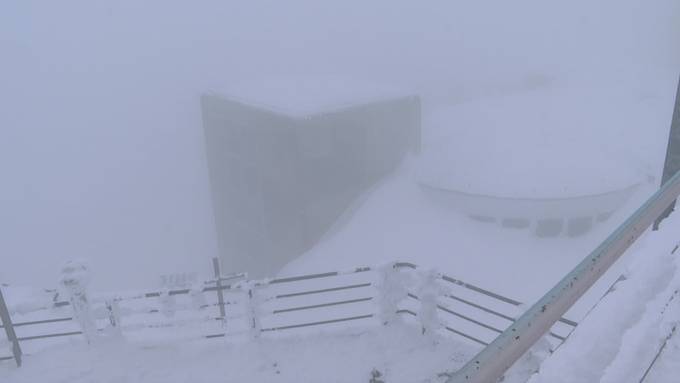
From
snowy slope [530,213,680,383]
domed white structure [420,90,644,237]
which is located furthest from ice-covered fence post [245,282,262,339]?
domed white structure [420,90,644,237]

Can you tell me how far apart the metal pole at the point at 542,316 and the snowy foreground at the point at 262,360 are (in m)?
4.80

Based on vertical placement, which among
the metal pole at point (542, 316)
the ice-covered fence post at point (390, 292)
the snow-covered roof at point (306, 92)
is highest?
the snow-covered roof at point (306, 92)

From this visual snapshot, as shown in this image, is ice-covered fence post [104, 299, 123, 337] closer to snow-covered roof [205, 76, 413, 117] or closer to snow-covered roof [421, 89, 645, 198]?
snow-covered roof [205, 76, 413, 117]

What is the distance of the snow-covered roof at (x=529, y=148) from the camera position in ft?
56.2

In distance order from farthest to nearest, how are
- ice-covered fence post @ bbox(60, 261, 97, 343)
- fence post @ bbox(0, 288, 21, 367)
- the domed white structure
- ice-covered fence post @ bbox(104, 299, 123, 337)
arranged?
the domed white structure → ice-covered fence post @ bbox(104, 299, 123, 337) → ice-covered fence post @ bbox(60, 261, 97, 343) → fence post @ bbox(0, 288, 21, 367)

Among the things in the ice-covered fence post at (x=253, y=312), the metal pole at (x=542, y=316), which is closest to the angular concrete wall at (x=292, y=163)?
the ice-covered fence post at (x=253, y=312)

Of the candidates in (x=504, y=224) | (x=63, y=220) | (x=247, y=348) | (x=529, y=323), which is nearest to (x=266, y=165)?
(x=504, y=224)

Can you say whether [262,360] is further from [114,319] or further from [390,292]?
[114,319]

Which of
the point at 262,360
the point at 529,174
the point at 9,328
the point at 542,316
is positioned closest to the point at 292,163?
the point at 529,174

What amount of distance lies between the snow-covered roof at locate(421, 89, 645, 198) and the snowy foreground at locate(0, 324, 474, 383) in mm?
10673

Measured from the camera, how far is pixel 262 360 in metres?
7.16

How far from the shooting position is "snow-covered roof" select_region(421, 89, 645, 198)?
17125mm

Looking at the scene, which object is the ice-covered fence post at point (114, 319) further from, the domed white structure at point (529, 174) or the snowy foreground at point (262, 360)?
the domed white structure at point (529, 174)

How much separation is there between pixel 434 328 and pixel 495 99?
73.1 feet
